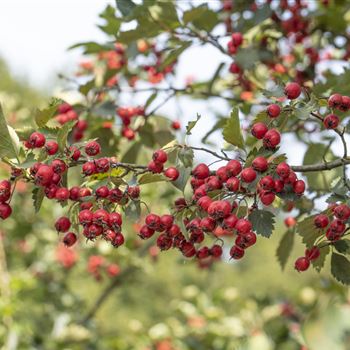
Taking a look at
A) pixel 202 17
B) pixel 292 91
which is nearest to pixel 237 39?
pixel 202 17

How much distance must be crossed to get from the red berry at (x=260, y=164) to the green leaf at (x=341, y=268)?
0.51 meters

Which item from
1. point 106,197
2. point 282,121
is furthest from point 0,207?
point 282,121

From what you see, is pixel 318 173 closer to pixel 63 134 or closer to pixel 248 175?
pixel 248 175

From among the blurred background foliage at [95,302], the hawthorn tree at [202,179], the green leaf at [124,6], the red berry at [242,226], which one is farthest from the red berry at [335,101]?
the blurred background foliage at [95,302]

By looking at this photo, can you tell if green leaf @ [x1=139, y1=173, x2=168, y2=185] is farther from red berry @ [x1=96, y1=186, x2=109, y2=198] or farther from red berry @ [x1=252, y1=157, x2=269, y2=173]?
red berry @ [x1=252, y1=157, x2=269, y2=173]

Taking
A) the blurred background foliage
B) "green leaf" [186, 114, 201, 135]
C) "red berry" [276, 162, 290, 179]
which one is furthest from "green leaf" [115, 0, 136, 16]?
the blurred background foliage

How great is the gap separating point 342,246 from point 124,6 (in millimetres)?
1867

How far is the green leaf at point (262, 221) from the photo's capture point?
212 centimetres

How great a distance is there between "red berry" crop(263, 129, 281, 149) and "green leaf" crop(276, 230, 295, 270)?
3.28 ft

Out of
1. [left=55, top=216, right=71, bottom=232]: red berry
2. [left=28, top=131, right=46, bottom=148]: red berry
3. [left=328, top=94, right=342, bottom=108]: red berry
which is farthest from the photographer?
[left=55, top=216, right=71, bottom=232]: red berry

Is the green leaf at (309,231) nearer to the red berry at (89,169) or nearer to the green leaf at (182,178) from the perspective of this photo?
the green leaf at (182,178)

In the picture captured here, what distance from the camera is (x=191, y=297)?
6340mm

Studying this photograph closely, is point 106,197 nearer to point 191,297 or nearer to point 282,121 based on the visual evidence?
point 282,121

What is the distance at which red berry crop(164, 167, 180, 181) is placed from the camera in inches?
86.7
